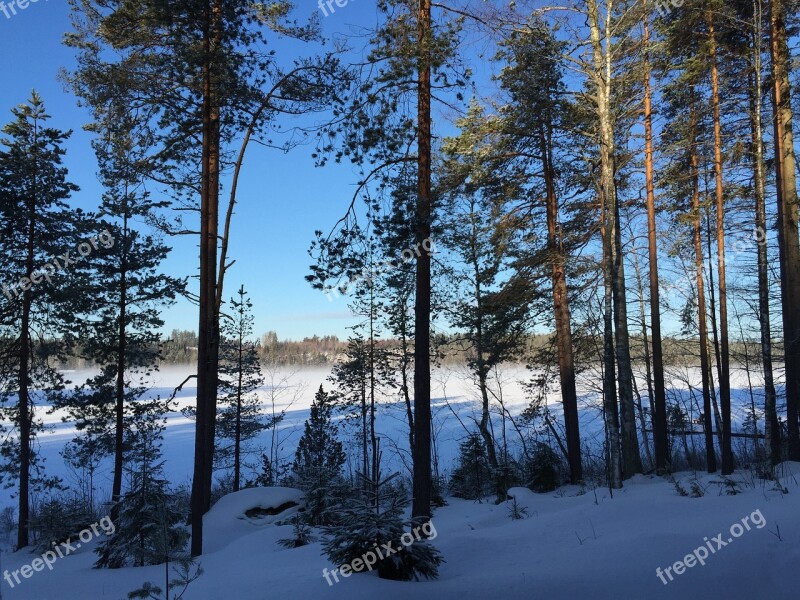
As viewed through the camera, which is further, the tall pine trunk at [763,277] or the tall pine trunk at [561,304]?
the tall pine trunk at [561,304]

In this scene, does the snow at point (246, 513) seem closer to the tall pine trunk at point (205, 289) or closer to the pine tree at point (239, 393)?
the tall pine trunk at point (205, 289)

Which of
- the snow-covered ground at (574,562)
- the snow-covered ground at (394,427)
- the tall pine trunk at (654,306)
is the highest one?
the tall pine trunk at (654,306)

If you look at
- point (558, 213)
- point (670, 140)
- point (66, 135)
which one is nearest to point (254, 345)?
point (66, 135)

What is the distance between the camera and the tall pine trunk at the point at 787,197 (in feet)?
34.9

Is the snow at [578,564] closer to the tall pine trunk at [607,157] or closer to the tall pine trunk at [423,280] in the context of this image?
the tall pine trunk at [423,280]

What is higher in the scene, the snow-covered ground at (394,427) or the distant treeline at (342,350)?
→ the distant treeline at (342,350)

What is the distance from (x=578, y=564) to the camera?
5027 millimetres

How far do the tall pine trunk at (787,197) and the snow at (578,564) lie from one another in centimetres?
303

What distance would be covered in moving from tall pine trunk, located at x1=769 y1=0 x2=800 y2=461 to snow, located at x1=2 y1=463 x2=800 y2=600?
3034 millimetres

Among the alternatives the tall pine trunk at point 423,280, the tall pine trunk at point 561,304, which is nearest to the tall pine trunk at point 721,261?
the tall pine trunk at point 561,304

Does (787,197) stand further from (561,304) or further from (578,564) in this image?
(578,564)

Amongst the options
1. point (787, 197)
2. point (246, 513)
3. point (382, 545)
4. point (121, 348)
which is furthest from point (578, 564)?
point (121, 348)

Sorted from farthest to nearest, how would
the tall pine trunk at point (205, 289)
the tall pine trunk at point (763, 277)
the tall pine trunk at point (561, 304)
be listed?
the tall pine trunk at point (561, 304) → the tall pine trunk at point (763, 277) → the tall pine trunk at point (205, 289)

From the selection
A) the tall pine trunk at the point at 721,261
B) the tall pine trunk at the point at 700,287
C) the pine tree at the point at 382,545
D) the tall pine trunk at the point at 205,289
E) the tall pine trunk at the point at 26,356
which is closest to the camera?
the pine tree at the point at 382,545
